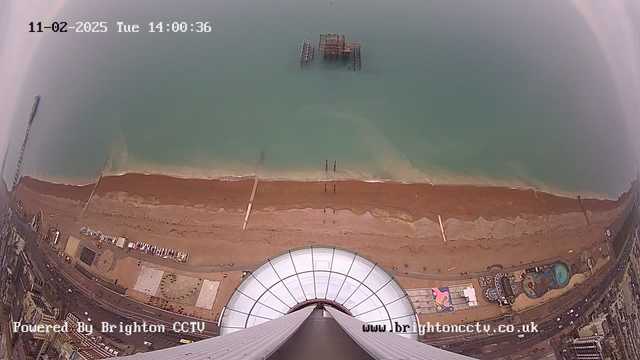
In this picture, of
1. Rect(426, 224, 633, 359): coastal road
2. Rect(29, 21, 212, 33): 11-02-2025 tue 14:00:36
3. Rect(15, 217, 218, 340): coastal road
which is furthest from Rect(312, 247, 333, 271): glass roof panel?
Rect(29, 21, 212, 33): 11-02-2025 tue 14:00:36

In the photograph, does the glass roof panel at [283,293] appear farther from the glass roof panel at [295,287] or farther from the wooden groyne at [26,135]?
the wooden groyne at [26,135]

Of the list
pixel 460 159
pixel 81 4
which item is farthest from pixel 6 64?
pixel 460 159

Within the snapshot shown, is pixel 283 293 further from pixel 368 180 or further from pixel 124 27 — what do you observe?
pixel 124 27

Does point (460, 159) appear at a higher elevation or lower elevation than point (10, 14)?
lower

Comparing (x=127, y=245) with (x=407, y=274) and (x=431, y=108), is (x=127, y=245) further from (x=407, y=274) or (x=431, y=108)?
(x=431, y=108)

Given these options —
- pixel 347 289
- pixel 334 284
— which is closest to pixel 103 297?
pixel 334 284

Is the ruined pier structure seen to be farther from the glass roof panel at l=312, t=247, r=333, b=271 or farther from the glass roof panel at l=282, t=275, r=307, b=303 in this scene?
the glass roof panel at l=282, t=275, r=307, b=303

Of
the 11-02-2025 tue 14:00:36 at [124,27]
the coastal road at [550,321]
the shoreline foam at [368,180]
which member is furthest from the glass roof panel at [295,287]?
the 11-02-2025 tue 14:00:36 at [124,27]
